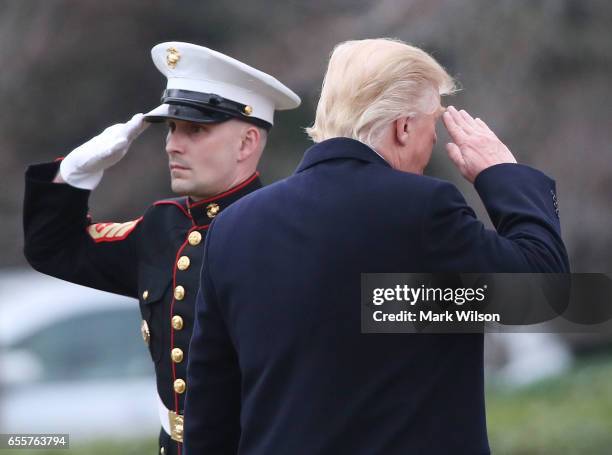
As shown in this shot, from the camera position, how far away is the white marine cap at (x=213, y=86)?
3.56 meters

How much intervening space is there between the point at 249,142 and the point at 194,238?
0.36 m

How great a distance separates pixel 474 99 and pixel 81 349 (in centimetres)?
293

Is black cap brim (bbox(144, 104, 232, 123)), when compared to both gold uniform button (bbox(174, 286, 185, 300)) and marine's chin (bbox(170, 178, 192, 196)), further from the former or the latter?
gold uniform button (bbox(174, 286, 185, 300))

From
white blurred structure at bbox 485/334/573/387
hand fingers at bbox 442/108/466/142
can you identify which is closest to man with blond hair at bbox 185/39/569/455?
hand fingers at bbox 442/108/466/142

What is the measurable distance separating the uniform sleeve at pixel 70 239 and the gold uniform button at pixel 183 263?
22 cm

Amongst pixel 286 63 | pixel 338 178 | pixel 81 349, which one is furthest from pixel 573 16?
pixel 338 178

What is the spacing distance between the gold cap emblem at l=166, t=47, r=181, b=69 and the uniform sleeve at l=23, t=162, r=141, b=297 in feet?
1.50

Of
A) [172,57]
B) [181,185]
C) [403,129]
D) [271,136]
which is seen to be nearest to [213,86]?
[172,57]

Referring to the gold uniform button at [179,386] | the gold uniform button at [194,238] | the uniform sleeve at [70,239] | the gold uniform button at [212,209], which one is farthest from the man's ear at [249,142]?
the gold uniform button at [179,386]

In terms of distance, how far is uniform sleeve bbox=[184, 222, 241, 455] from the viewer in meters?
2.56

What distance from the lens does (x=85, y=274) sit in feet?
11.8

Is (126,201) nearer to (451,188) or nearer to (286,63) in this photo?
(286,63)

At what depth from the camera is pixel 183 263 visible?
136 inches

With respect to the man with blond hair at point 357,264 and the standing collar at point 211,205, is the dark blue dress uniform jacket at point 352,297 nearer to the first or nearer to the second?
the man with blond hair at point 357,264
